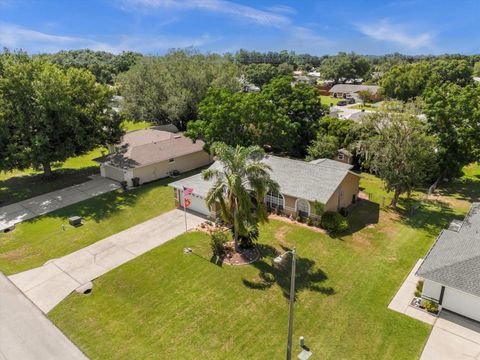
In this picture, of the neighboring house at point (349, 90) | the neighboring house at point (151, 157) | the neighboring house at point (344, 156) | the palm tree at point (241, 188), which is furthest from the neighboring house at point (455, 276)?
the neighboring house at point (349, 90)

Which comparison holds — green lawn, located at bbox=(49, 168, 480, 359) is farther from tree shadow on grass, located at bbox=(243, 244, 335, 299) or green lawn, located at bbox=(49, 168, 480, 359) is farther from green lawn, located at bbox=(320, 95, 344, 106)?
green lawn, located at bbox=(320, 95, 344, 106)

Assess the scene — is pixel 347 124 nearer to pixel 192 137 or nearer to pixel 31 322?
pixel 192 137

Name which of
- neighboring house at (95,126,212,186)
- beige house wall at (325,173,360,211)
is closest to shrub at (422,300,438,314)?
beige house wall at (325,173,360,211)

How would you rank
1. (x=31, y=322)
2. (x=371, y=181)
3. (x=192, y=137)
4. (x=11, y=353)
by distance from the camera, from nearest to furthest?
(x=11, y=353)
(x=31, y=322)
(x=371, y=181)
(x=192, y=137)

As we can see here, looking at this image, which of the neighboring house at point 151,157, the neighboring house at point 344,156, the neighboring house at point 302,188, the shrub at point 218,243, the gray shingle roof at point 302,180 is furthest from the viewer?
the neighboring house at point 344,156

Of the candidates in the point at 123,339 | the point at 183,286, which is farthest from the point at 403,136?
the point at 123,339

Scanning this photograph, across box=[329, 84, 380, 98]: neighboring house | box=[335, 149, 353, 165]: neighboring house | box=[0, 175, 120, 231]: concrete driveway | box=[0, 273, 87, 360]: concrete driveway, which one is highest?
box=[329, 84, 380, 98]: neighboring house

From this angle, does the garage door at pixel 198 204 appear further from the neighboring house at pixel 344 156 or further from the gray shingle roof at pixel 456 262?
the neighboring house at pixel 344 156
